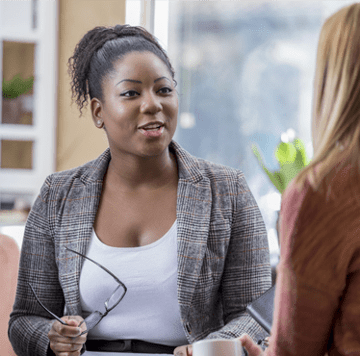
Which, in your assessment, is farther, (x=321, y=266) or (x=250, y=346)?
(x=250, y=346)

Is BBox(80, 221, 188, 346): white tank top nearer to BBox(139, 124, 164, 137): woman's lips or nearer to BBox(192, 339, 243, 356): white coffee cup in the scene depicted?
BBox(139, 124, 164, 137): woman's lips

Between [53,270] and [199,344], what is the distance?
0.63 meters

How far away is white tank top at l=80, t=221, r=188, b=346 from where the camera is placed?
1100 mm

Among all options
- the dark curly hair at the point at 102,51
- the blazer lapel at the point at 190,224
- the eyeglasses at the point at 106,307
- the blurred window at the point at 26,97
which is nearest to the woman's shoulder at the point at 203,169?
the blazer lapel at the point at 190,224

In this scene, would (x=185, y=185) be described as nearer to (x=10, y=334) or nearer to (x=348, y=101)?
(x=10, y=334)

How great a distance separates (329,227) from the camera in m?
0.51

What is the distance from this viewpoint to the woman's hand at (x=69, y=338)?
981 mm

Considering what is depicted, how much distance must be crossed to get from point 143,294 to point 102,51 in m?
0.63

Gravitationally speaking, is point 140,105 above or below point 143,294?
above

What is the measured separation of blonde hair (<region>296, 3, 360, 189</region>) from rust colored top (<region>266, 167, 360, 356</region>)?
0.02m

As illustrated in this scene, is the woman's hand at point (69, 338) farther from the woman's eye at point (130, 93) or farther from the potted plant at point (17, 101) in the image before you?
the potted plant at point (17, 101)

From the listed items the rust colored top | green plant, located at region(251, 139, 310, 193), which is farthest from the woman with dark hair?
green plant, located at region(251, 139, 310, 193)

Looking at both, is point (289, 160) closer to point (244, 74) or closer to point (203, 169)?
point (203, 169)

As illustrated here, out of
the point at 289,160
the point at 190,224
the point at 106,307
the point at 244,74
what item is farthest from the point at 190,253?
the point at 244,74
